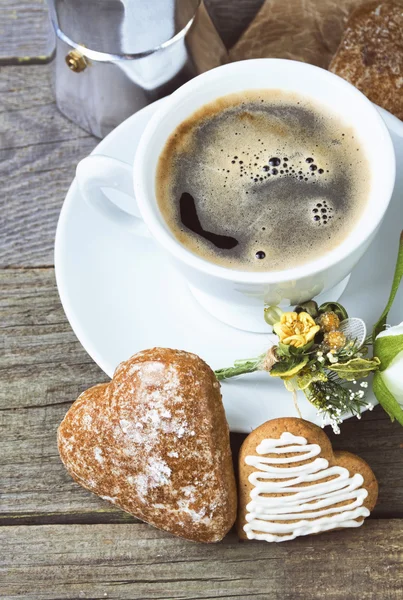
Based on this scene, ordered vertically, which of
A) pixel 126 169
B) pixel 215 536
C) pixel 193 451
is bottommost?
pixel 215 536

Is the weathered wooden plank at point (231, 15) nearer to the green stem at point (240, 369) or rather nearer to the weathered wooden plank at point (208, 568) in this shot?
the green stem at point (240, 369)

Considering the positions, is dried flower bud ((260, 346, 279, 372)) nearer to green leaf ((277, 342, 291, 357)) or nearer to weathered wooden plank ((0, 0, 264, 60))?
green leaf ((277, 342, 291, 357))

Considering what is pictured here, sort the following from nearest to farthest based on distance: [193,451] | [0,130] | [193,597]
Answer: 1. [193,451]
2. [193,597]
3. [0,130]

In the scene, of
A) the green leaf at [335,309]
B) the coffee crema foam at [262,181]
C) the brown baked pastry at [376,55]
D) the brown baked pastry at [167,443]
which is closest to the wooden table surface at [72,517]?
the brown baked pastry at [167,443]

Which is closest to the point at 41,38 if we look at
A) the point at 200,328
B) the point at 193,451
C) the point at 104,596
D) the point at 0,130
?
the point at 0,130

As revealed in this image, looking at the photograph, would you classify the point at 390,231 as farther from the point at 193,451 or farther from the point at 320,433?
the point at 193,451
